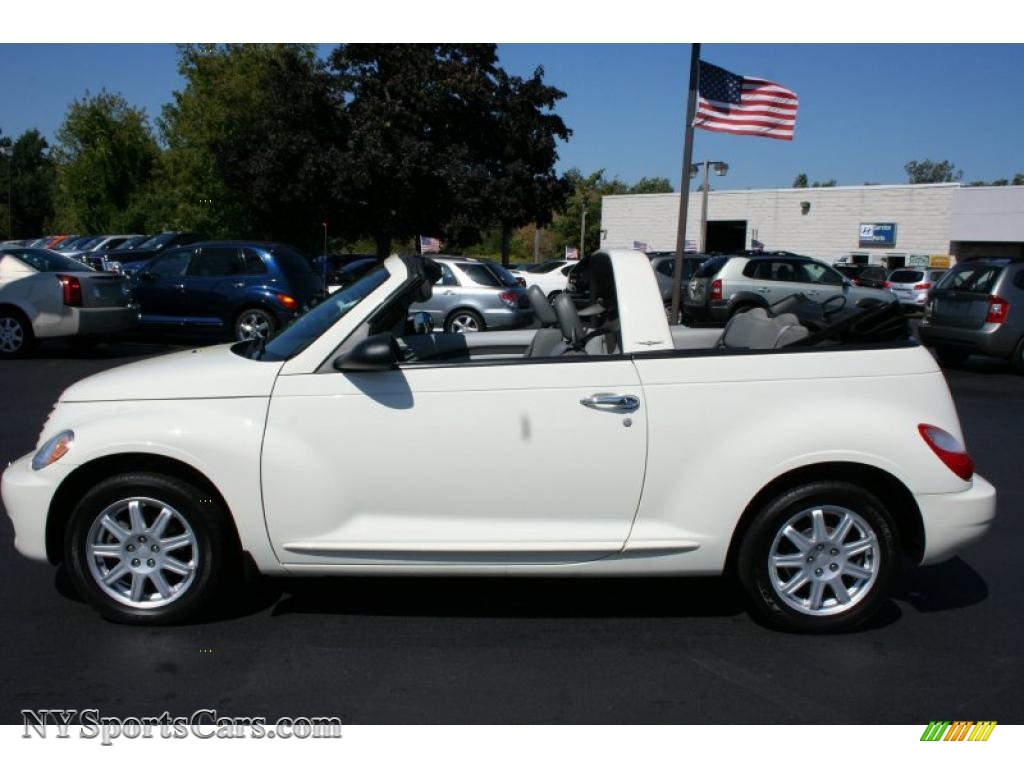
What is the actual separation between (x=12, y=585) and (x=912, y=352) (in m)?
4.42

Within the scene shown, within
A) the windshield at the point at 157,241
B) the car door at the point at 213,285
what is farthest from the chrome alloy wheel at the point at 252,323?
the windshield at the point at 157,241

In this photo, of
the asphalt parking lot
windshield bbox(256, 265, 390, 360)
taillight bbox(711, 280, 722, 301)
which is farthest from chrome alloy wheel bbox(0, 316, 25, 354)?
taillight bbox(711, 280, 722, 301)

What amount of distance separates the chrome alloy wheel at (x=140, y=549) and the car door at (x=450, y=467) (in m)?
0.44

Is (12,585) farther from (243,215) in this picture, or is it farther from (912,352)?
(243,215)

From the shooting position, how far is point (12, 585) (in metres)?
4.63

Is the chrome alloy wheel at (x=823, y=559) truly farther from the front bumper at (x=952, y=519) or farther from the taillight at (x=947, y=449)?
the taillight at (x=947, y=449)

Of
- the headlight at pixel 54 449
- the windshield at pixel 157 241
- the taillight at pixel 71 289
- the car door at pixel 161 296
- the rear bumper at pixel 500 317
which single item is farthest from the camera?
the windshield at pixel 157 241

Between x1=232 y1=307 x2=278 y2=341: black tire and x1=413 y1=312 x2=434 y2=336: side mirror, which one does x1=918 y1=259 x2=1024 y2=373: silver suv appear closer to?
x1=232 y1=307 x2=278 y2=341: black tire

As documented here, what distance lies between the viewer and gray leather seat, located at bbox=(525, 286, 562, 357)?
16.6 feet

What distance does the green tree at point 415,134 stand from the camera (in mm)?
26688

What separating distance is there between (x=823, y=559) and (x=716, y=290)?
14105 millimetres

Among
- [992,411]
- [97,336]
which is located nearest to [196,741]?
[992,411]

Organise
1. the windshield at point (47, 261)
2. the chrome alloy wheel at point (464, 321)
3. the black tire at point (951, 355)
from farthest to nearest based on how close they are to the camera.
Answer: the chrome alloy wheel at point (464, 321) < the black tire at point (951, 355) < the windshield at point (47, 261)

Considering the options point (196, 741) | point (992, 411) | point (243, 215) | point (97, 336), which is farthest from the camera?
point (243, 215)
